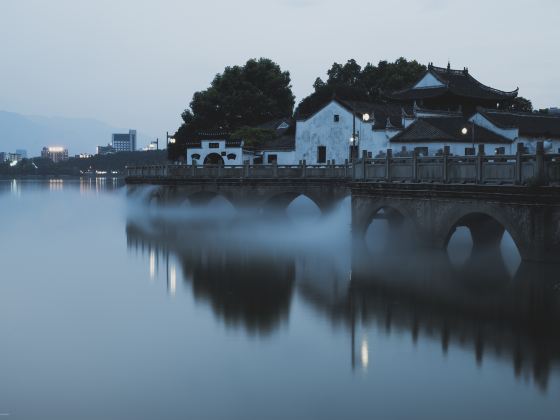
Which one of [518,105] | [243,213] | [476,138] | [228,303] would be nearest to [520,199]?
[228,303]

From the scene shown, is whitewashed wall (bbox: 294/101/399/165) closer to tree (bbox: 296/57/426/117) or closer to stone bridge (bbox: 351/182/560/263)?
tree (bbox: 296/57/426/117)

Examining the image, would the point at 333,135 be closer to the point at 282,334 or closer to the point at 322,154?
the point at 322,154

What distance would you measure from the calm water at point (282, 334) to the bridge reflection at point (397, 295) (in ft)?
0.33

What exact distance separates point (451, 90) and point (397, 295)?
1886 inches

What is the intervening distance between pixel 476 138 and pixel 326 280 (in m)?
31.1

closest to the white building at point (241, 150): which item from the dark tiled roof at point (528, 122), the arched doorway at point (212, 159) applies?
the arched doorway at point (212, 159)

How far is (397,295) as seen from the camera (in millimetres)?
33250

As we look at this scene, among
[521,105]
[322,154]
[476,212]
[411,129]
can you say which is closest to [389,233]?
[411,129]

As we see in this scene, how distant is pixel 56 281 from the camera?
4066cm

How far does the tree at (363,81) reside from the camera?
104 m

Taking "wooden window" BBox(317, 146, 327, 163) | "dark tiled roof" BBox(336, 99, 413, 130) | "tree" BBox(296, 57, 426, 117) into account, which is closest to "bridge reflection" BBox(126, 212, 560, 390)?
"dark tiled roof" BBox(336, 99, 413, 130)

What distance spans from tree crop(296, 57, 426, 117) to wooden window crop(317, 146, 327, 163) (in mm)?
18215

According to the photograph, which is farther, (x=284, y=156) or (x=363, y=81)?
(x=363, y=81)

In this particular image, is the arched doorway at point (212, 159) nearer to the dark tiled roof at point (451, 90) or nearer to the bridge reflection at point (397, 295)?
the dark tiled roof at point (451, 90)
